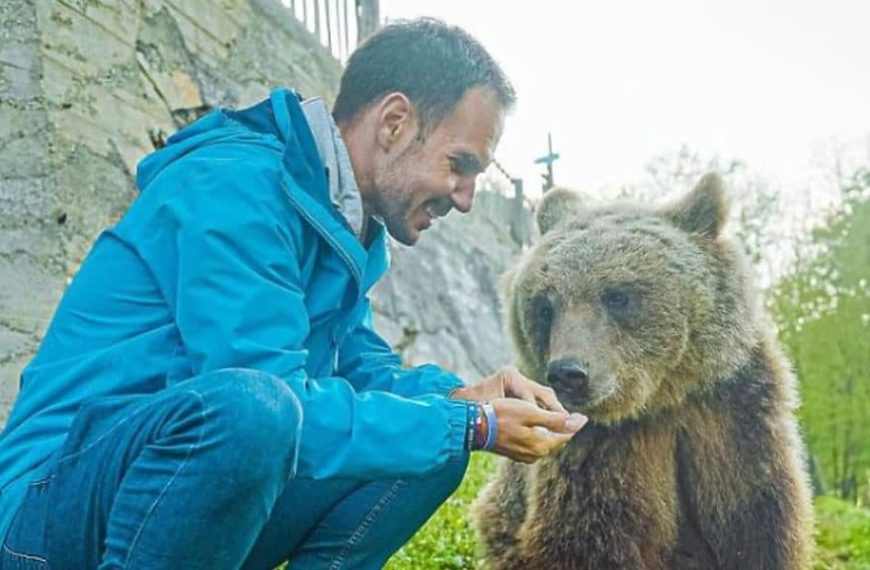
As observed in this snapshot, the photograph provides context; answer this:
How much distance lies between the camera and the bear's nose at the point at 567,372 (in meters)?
3.61

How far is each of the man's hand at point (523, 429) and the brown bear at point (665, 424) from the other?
1.31 m

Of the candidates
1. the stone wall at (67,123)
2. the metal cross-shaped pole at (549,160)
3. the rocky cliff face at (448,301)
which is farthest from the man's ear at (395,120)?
the metal cross-shaped pole at (549,160)

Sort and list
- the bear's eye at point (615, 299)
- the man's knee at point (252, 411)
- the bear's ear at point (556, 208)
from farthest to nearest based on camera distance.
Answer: the bear's ear at point (556, 208)
the bear's eye at point (615, 299)
the man's knee at point (252, 411)

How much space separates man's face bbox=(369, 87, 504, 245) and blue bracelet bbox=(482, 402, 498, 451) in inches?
22.9

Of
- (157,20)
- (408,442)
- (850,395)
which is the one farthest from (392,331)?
(850,395)

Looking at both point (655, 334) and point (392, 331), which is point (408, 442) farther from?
point (392, 331)

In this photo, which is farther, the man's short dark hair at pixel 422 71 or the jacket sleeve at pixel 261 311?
the man's short dark hair at pixel 422 71

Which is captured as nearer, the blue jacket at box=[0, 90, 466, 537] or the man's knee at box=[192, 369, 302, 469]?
the man's knee at box=[192, 369, 302, 469]

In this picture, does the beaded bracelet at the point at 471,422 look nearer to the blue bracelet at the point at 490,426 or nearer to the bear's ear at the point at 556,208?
the blue bracelet at the point at 490,426

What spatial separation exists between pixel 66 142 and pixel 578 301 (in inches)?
91.1

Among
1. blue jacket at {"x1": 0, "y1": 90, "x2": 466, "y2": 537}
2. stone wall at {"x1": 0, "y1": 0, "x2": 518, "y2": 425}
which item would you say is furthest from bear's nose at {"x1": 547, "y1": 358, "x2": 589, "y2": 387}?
stone wall at {"x1": 0, "y1": 0, "x2": 518, "y2": 425}

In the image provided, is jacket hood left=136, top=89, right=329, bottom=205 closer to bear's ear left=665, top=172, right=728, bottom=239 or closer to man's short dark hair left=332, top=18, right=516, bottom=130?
man's short dark hair left=332, top=18, right=516, bottom=130

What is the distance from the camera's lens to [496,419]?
2.40m

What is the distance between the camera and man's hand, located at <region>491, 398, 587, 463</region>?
240 centimetres
